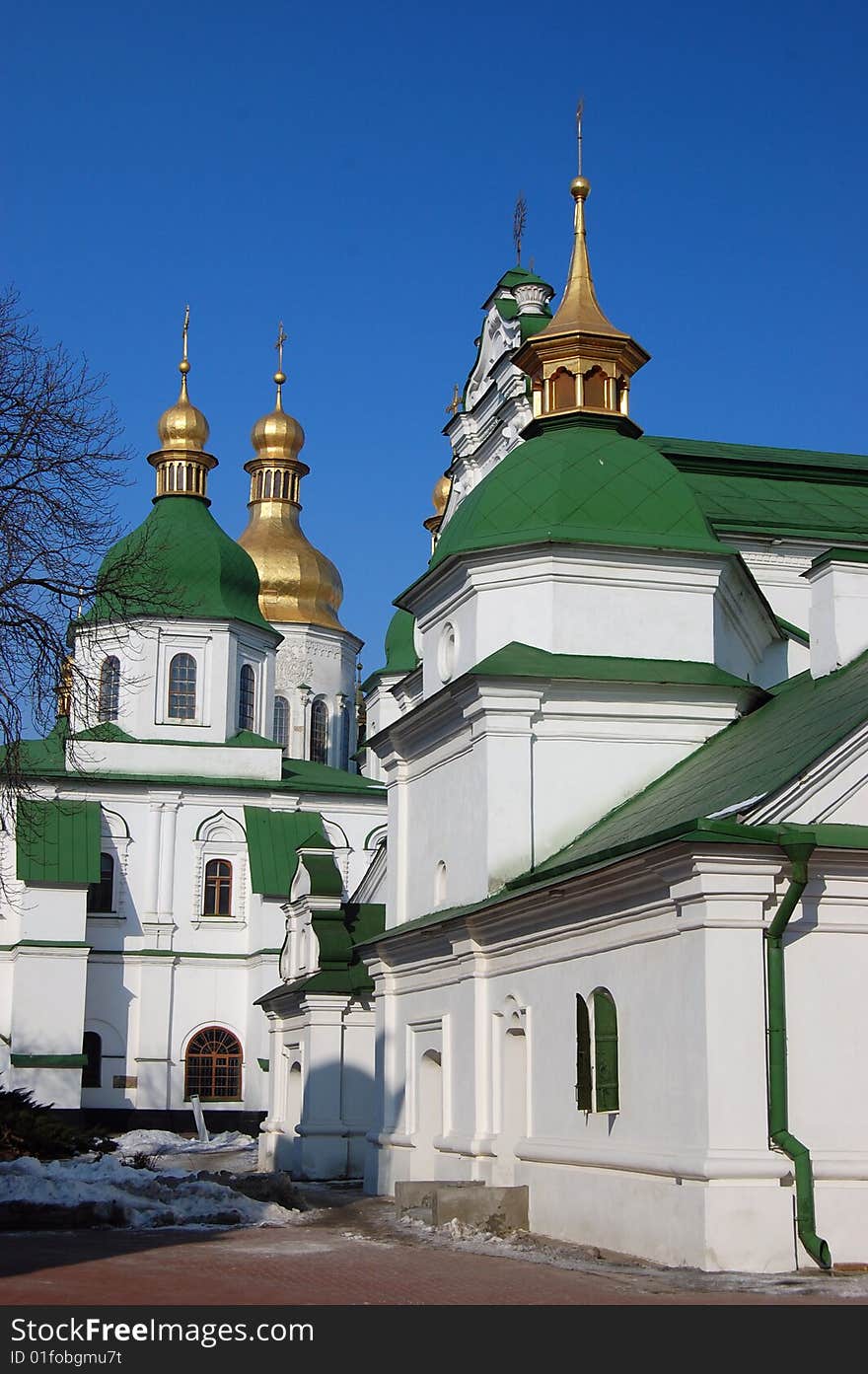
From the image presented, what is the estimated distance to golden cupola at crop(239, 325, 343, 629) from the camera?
4769cm

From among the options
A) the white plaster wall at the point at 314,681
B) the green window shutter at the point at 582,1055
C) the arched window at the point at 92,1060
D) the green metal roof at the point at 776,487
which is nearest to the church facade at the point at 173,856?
the arched window at the point at 92,1060

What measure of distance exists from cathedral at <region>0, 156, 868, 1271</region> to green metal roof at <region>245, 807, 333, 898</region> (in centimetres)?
7

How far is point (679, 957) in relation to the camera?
1251 cm

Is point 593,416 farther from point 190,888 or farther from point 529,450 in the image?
point 190,888

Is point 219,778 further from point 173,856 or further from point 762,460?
point 762,460

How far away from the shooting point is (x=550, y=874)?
15.5 meters

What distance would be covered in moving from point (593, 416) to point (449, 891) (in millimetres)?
6807

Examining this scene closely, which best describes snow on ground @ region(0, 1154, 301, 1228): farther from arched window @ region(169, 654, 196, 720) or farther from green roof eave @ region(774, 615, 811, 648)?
arched window @ region(169, 654, 196, 720)

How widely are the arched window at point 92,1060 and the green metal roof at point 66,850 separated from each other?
11.2 ft

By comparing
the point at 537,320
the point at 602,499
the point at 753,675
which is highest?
the point at 537,320

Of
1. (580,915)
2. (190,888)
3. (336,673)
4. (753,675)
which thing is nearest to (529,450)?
(753,675)

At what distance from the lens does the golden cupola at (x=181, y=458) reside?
41.1 meters

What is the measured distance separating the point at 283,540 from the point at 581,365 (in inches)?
1058

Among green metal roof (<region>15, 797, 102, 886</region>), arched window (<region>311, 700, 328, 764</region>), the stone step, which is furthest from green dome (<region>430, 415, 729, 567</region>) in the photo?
arched window (<region>311, 700, 328, 764</region>)
